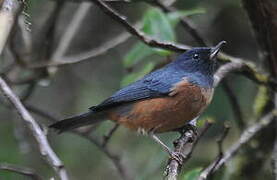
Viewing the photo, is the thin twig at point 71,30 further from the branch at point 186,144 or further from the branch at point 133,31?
the branch at point 186,144

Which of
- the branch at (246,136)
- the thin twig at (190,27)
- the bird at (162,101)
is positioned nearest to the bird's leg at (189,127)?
the bird at (162,101)

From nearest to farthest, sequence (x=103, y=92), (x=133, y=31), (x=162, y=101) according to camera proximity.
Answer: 1. (x=133, y=31)
2. (x=162, y=101)
3. (x=103, y=92)

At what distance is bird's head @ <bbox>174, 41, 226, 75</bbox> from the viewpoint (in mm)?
5527

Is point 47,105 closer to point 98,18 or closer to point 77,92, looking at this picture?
point 77,92

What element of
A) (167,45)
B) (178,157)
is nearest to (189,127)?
(167,45)

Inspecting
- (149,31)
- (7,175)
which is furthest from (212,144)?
(7,175)

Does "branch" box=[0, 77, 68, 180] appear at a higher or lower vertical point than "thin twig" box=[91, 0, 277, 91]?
higher

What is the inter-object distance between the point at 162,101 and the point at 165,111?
15 cm

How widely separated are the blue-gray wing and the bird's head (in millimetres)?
223

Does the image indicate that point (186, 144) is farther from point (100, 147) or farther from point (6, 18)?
point (6, 18)

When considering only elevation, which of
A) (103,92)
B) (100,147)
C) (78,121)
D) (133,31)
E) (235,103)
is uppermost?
(133,31)

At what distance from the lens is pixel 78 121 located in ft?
17.2

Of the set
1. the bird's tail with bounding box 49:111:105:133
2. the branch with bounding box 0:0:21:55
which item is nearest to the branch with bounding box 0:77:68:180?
the branch with bounding box 0:0:21:55

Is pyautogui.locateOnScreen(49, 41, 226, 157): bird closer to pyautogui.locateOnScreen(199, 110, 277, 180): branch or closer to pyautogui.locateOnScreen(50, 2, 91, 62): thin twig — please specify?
pyautogui.locateOnScreen(199, 110, 277, 180): branch
